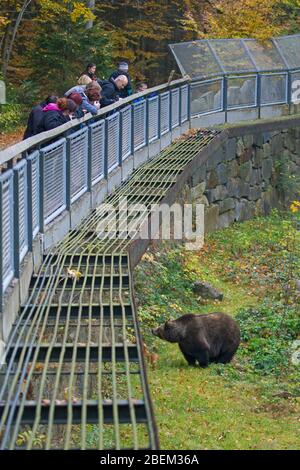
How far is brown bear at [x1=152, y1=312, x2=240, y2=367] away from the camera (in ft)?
44.1

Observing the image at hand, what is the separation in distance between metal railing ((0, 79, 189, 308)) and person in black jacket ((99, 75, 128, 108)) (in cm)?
26

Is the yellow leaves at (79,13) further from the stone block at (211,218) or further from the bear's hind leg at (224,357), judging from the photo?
the bear's hind leg at (224,357)

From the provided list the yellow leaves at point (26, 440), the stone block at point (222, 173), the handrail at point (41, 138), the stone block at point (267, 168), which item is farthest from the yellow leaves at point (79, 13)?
the yellow leaves at point (26, 440)

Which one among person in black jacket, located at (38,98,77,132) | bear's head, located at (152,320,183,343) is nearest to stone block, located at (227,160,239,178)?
person in black jacket, located at (38,98,77,132)

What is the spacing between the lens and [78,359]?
349 inches

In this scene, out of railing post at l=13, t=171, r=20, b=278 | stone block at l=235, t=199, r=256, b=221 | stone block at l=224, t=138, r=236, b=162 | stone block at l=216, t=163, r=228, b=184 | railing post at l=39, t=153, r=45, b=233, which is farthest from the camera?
stone block at l=235, t=199, r=256, b=221

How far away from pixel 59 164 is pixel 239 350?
368 cm

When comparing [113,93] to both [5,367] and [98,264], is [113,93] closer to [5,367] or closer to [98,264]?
[98,264]

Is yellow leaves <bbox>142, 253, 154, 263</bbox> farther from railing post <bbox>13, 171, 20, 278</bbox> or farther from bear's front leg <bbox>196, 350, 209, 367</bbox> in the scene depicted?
railing post <bbox>13, 171, 20, 278</bbox>

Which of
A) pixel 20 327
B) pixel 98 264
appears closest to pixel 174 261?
pixel 98 264

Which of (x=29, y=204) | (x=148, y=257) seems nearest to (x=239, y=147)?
(x=148, y=257)

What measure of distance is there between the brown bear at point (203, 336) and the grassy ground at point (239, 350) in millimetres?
189

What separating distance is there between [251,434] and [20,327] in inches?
108

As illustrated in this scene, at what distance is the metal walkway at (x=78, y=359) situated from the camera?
295 inches
